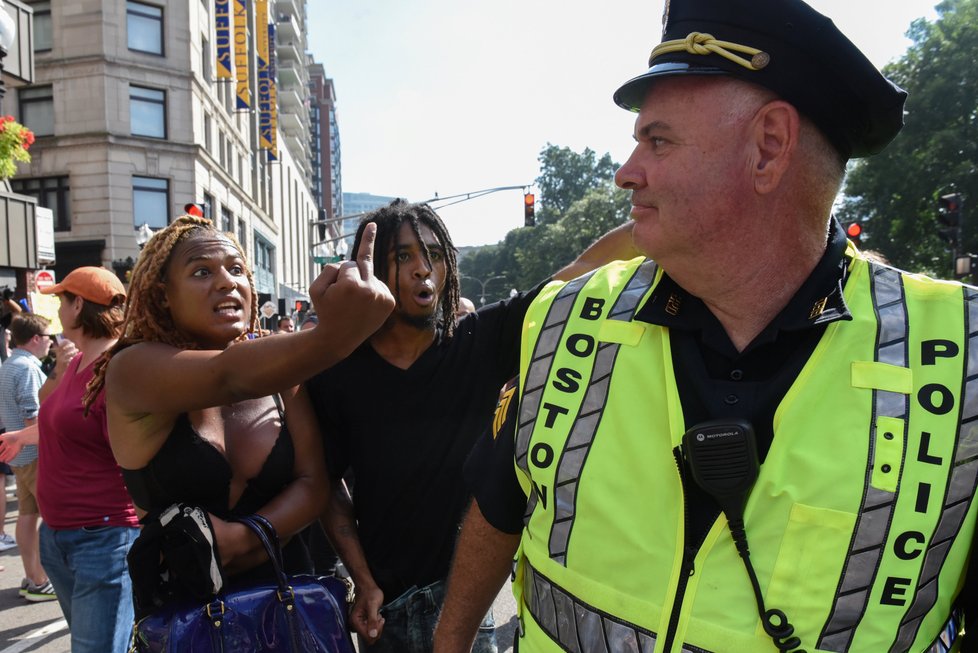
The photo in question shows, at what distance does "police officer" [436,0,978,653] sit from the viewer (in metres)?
1.18

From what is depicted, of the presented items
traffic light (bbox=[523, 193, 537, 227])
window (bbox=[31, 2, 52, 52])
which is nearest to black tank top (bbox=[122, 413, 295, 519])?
traffic light (bbox=[523, 193, 537, 227])

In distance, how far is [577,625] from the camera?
54.1 inches

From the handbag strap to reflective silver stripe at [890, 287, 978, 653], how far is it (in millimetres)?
1452

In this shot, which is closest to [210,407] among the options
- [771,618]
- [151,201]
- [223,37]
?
[771,618]

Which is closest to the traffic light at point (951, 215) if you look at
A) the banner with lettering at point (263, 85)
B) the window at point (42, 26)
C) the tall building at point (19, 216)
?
the tall building at point (19, 216)

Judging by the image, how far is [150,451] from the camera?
206 centimetres

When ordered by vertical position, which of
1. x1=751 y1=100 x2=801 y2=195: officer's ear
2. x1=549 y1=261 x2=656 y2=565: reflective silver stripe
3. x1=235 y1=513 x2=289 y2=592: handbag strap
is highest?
x1=751 y1=100 x2=801 y2=195: officer's ear

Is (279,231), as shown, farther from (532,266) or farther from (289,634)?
(289,634)

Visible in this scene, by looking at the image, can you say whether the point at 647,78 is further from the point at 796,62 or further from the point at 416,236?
the point at 416,236

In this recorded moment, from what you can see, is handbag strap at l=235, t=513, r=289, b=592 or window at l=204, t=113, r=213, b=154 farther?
window at l=204, t=113, r=213, b=154

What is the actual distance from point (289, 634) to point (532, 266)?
70474mm

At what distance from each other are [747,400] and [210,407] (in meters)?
1.42

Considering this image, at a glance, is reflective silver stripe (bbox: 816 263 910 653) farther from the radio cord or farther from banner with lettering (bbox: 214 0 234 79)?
banner with lettering (bbox: 214 0 234 79)

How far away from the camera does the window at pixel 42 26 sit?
957 inches
